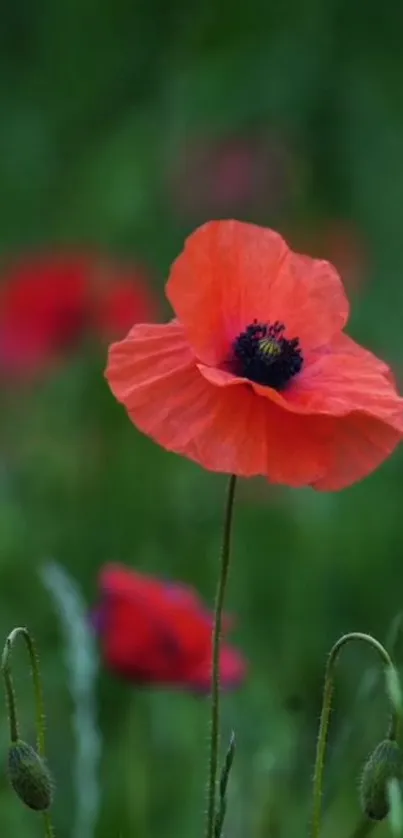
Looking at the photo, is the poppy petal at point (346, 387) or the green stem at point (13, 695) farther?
the poppy petal at point (346, 387)

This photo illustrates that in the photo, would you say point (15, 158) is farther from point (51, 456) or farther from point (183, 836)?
point (183, 836)

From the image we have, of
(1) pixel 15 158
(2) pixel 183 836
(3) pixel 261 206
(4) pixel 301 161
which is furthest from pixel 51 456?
(1) pixel 15 158

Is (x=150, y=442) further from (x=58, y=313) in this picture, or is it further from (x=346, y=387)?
(x=346, y=387)

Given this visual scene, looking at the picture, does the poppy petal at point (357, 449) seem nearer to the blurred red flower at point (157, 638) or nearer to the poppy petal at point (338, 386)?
the poppy petal at point (338, 386)

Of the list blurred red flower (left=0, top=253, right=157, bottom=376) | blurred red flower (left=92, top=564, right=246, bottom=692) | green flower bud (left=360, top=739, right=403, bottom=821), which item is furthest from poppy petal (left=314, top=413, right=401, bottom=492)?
blurred red flower (left=0, top=253, right=157, bottom=376)

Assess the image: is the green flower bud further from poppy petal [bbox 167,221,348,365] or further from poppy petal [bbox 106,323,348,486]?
poppy petal [bbox 167,221,348,365]

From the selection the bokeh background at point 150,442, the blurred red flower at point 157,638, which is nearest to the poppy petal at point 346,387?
the bokeh background at point 150,442

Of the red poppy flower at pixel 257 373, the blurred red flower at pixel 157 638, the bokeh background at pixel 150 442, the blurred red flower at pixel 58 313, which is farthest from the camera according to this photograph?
the blurred red flower at pixel 58 313
